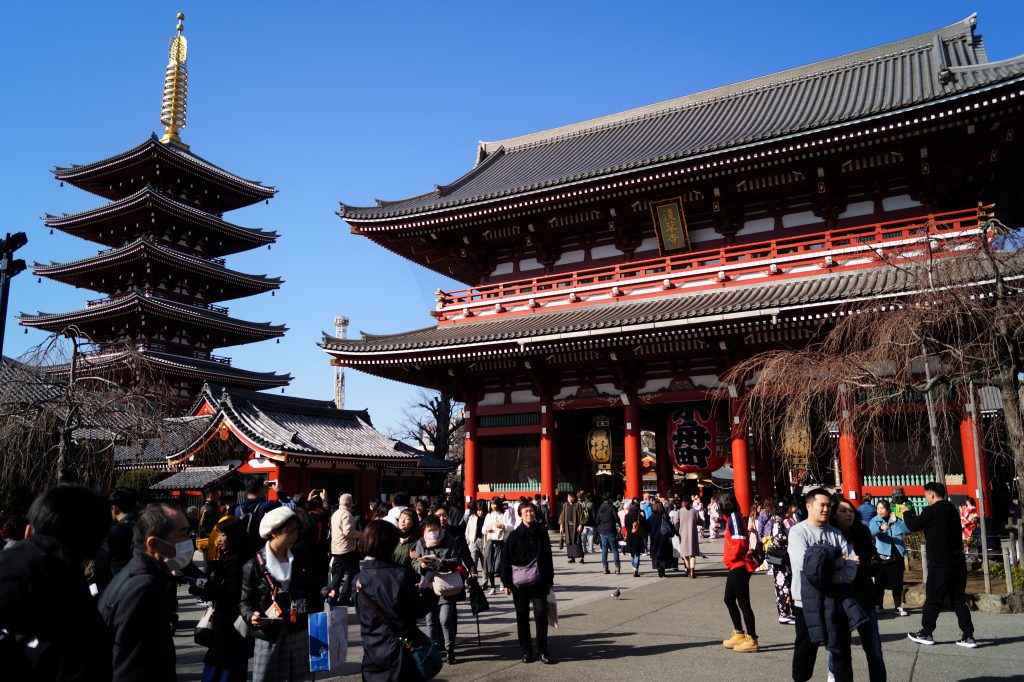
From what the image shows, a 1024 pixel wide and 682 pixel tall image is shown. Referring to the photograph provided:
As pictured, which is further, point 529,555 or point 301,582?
point 529,555

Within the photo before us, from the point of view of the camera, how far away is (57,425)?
14102 millimetres

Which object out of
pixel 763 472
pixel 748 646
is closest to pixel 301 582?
pixel 748 646

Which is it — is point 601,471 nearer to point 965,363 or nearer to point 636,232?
point 636,232

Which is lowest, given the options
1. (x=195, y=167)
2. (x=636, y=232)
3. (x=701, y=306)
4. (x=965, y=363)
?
(x=965, y=363)

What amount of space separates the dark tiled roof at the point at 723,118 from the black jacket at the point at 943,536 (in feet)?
33.4

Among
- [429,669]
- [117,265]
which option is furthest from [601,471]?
[117,265]

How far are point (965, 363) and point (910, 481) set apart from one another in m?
5.60

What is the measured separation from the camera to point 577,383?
2033 cm

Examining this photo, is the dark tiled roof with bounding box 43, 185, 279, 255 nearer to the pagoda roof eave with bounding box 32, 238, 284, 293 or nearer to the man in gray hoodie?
the pagoda roof eave with bounding box 32, 238, 284, 293

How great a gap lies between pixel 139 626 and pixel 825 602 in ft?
15.7

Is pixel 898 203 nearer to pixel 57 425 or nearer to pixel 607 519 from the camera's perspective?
pixel 607 519

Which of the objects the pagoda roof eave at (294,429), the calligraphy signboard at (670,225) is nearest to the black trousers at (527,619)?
the calligraphy signboard at (670,225)

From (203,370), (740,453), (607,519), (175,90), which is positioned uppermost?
(175,90)

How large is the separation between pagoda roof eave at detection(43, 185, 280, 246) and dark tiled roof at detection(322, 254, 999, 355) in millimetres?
20816
